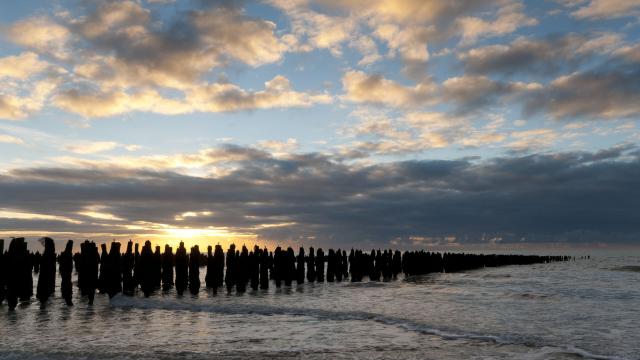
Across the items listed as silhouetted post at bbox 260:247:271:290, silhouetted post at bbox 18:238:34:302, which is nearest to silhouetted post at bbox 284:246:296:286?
silhouetted post at bbox 260:247:271:290

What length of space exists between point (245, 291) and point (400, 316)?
9.16 metres

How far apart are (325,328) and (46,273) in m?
9.75

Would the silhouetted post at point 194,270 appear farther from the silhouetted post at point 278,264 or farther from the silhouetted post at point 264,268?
the silhouetted post at point 278,264

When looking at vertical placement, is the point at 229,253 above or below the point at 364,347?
above

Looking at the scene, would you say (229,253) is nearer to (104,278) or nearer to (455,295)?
(104,278)

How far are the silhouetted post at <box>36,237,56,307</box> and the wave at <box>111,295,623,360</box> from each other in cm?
192

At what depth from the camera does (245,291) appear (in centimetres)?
2103

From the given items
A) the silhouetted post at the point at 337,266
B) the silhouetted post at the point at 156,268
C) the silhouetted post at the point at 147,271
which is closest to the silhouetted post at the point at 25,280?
the silhouetted post at the point at 147,271

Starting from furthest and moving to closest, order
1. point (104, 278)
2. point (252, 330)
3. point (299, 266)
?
point (299, 266) → point (104, 278) → point (252, 330)

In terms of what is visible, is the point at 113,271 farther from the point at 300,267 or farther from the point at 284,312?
the point at 300,267

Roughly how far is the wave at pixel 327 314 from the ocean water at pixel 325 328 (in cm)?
3

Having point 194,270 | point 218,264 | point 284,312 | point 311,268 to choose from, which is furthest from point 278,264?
point 284,312

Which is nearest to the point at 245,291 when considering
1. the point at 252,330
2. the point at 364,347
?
the point at 252,330

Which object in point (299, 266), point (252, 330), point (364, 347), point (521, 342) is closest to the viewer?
point (364, 347)
